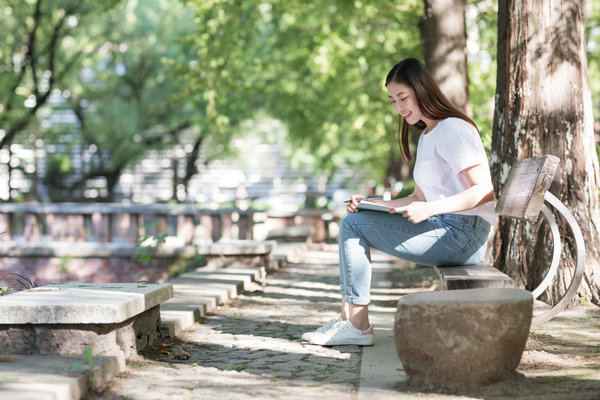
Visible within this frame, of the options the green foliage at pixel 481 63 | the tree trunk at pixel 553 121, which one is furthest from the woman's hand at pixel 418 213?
the green foliage at pixel 481 63

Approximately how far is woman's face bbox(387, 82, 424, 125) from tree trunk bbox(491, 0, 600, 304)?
195 cm

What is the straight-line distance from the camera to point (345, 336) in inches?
206

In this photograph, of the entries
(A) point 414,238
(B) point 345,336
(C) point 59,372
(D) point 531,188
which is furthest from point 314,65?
(C) point 59,372

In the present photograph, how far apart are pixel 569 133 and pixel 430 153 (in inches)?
83.1

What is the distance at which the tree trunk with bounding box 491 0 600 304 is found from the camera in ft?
21.0

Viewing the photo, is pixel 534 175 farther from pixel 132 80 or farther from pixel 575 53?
pixel 132 80

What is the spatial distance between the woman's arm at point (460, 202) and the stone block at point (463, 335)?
0.64 meters

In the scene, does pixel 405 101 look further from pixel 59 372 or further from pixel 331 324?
pixel 59 372

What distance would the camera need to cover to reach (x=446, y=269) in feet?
15.3

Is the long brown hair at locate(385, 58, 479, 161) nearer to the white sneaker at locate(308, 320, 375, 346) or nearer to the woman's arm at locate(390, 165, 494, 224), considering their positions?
the woman's arm at locate(390, 165, 494, 224)

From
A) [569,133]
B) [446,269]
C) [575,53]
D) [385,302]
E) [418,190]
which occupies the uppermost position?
[575,53]

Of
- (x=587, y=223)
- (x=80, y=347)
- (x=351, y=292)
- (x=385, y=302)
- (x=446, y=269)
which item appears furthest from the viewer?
(x=385, y=302)

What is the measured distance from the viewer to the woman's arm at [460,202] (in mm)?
4430

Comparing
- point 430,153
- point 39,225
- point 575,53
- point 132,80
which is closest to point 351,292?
point 430,153
